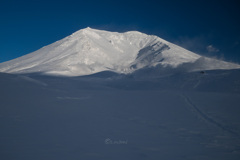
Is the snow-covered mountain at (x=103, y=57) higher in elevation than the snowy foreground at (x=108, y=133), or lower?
higher

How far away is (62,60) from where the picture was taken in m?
106

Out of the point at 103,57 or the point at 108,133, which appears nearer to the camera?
the point at 108,133

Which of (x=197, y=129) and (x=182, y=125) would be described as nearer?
(x=197, y=129)

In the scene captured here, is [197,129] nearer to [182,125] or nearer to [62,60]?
[182,125]

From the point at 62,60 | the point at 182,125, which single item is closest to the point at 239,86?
the point at 182,125

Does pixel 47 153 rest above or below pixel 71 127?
below

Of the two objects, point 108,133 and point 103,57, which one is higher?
point 103,57

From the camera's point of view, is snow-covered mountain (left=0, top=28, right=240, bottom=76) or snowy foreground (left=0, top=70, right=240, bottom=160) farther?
snow-covered mountain (left=0, top=28, right=240, bottom=76)

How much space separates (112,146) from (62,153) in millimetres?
2205

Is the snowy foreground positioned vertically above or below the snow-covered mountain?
below

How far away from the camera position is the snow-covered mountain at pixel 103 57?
87938 mm

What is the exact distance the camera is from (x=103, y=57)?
13212cm

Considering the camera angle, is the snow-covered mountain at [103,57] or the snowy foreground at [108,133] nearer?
the snowy foreground at [108,133]

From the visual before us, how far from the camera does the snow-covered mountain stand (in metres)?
87.9
